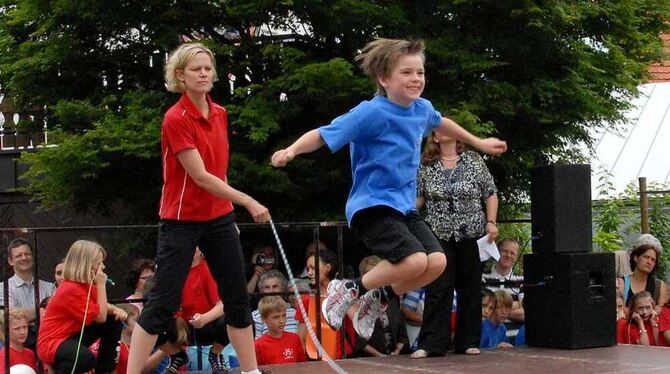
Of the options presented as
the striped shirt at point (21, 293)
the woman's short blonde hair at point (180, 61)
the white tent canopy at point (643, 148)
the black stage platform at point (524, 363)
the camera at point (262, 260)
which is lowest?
the black stage platform at point (524, 363)

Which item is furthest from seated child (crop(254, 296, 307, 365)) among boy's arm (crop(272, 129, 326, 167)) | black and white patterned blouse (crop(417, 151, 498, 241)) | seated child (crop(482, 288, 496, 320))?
boy's arm (crop(272, 129, 326, 167))

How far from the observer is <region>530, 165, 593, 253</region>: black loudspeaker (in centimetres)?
764

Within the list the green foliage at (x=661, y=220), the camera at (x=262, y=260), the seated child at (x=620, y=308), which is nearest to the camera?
the seated child at (x=620, y=308)

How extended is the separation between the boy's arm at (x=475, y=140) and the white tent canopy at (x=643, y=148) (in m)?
11.0

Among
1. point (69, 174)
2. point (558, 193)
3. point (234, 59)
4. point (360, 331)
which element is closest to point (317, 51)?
point (234, 59)

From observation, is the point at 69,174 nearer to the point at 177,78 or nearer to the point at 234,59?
the point at 234,59

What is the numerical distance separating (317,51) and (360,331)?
4.26 m

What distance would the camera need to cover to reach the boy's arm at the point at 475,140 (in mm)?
5754

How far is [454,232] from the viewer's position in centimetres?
725

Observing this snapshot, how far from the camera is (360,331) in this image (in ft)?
21.3

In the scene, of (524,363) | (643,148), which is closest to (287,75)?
(524,363)

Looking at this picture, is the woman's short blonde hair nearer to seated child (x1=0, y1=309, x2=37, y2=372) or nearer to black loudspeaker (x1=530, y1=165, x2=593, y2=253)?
seated child (x1=0, y1=309, x2=37, y2=372)

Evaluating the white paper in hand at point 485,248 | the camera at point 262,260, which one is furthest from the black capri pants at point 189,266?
the camera at point 262,260

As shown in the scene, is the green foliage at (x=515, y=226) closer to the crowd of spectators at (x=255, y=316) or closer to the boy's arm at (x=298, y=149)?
the crowd of spectators at (x=255, y=316)
